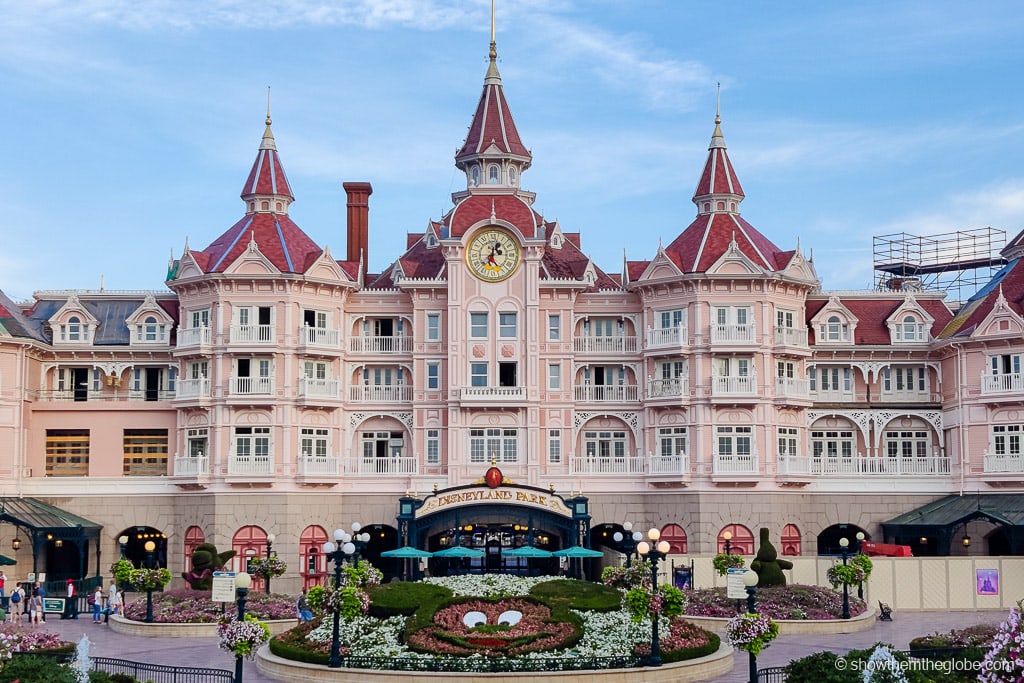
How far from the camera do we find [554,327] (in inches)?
2773

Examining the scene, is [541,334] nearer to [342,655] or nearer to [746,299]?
[746,299]

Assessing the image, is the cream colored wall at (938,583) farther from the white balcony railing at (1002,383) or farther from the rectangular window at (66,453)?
the rectangular window at (66,453)

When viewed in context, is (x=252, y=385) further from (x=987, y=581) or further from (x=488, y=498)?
(x=987, y=581)

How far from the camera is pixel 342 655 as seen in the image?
1533 inches

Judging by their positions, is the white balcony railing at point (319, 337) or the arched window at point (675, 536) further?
the white balcony railing at point (319, 337)

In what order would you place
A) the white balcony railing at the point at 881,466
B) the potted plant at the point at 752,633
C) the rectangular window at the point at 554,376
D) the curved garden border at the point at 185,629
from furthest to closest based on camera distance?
1. the rectangular window at the point at 554,376
2. the white balcony railing at the point at 881,466
3. the curved garden border at the point at 185,629
4. the potted plant at the point at 752,633

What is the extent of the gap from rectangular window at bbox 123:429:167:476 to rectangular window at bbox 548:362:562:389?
19279mm

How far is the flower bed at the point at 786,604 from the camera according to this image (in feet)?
164

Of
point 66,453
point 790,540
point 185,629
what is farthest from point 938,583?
point 66,453

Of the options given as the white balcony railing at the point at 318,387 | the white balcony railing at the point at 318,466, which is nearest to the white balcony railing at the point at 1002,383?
the white balcony railing at the point at 318,387

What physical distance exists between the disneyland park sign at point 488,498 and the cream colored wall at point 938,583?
387 inches

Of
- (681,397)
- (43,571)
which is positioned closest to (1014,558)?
(681,397)

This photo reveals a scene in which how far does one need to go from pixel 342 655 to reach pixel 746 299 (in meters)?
34.9

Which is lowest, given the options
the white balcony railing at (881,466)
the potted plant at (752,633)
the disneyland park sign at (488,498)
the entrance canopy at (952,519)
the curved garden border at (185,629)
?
the curved garden border at (185,629)
